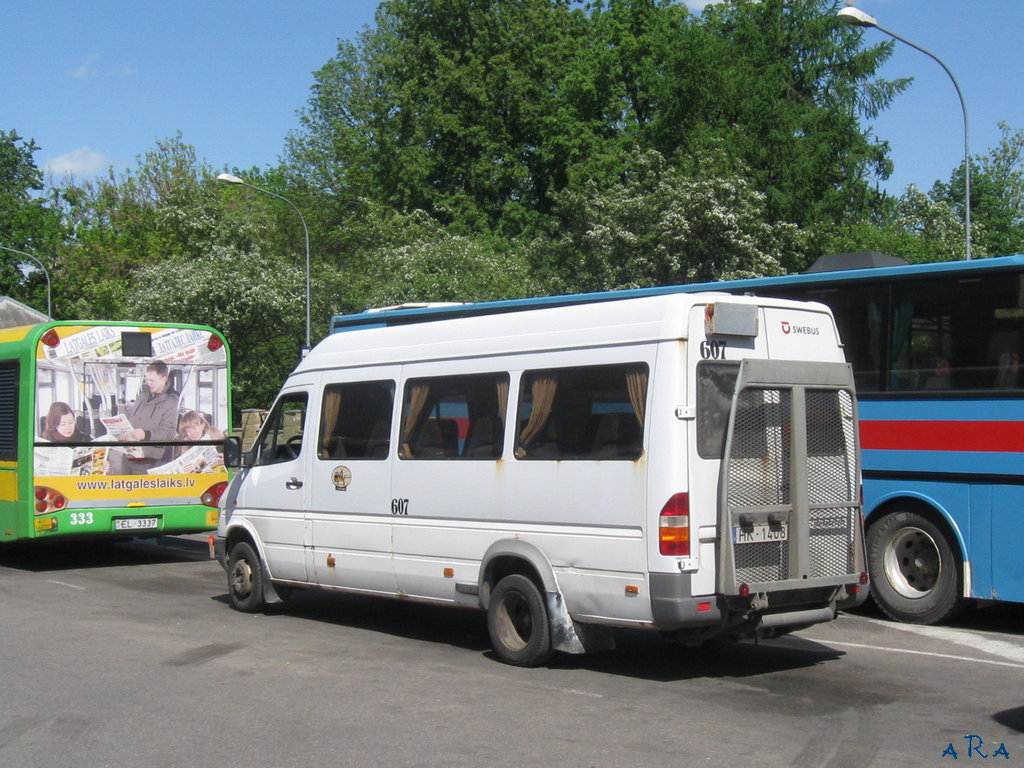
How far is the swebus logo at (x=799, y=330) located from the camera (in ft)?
28.2

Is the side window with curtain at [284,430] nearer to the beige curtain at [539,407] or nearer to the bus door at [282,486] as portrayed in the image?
the bus door at [282,486]

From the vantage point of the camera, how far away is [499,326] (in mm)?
9320

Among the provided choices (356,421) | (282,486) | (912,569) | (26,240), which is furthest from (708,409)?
(26,240)

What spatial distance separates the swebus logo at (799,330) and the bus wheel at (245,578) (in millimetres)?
5554

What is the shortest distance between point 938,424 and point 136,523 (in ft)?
31.6

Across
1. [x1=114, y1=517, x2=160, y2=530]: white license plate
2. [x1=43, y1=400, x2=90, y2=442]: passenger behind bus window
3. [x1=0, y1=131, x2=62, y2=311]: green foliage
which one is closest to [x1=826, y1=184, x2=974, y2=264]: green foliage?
[x1=114, y1=517, x2=160, y2=530]: white license plate

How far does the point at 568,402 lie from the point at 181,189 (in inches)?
1490

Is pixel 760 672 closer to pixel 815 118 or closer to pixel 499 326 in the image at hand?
pixel 499 326

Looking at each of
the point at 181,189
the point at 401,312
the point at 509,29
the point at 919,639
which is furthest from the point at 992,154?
the point at 919,639

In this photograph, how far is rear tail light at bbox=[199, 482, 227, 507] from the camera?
52.3 ft

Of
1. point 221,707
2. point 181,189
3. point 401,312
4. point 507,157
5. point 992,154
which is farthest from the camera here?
point 992,154

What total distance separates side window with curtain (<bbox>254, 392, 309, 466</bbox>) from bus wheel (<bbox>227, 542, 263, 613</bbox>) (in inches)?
35.0

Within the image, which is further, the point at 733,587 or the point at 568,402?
the point at 568,402

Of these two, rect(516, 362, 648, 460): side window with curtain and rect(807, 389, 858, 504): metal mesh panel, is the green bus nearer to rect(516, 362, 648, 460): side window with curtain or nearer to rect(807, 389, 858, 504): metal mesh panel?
rect(516, 362, 648, 460): side window with curtain
